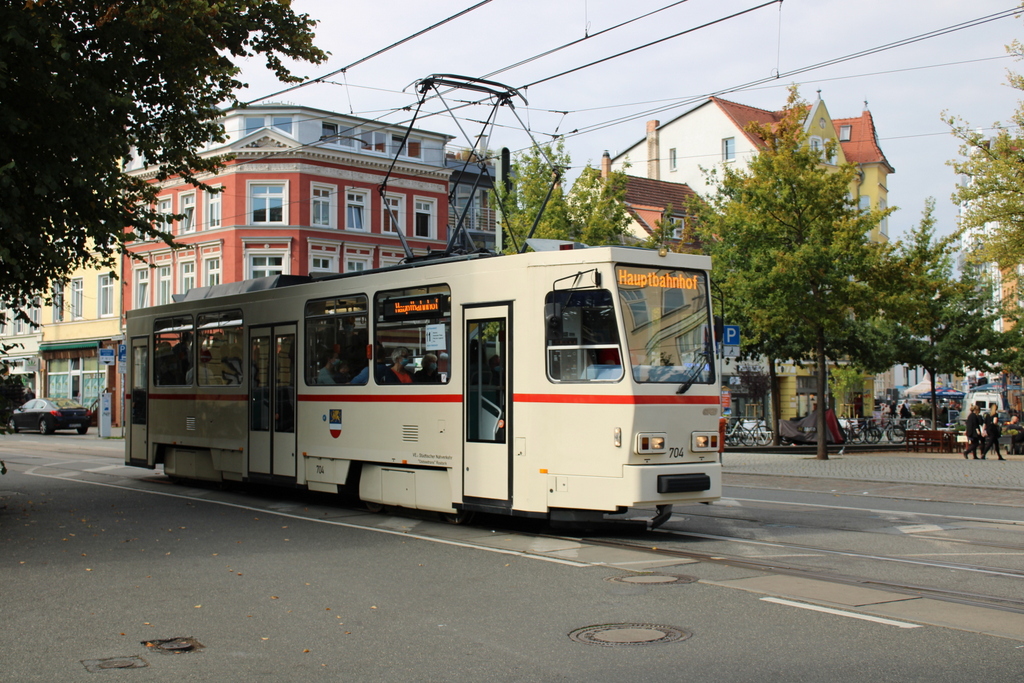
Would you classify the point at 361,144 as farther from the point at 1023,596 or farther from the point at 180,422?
the point at 1023,596

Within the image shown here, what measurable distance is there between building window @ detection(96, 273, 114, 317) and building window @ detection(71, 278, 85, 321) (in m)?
1.51

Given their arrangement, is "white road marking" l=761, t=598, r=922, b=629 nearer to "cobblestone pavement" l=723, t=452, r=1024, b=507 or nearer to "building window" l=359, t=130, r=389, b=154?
"cobblestone pavement" l=723, t=452, r=1024, b=507

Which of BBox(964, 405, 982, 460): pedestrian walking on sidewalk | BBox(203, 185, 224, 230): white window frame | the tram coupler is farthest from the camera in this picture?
BBox(203, 185, 224, 230): white window frame

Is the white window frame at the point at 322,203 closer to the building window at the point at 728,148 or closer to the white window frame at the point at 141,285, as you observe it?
the white window frame at the point at 141,285

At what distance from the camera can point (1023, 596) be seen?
26.1 feet

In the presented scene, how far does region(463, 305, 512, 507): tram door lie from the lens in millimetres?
11273

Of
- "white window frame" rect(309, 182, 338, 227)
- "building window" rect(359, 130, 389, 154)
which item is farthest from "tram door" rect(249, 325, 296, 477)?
"building window" rect(359, 130, 389, 154)

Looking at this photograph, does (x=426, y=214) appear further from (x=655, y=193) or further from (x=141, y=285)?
(x=141, y=285)

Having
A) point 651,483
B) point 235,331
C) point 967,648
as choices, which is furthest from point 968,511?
point 235,331

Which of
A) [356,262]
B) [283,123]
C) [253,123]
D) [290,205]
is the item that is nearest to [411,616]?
[290,205]

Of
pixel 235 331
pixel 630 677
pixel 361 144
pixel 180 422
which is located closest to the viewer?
pixel 630 677

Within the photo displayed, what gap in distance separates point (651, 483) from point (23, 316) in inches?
362

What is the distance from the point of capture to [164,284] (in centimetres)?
5278

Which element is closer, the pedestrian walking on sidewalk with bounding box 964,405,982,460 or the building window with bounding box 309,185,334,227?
the pedestrian walking on sidewalk with bounding box 964,405,982,460
